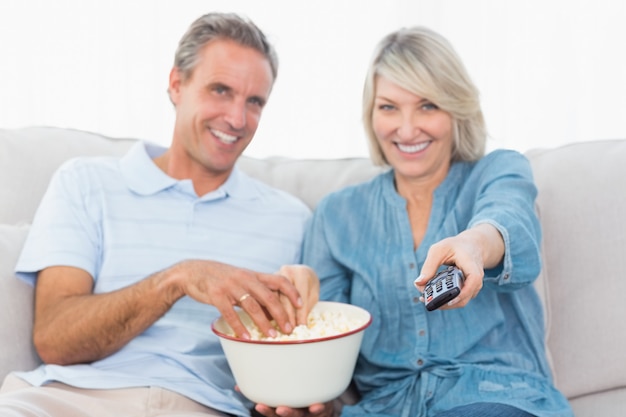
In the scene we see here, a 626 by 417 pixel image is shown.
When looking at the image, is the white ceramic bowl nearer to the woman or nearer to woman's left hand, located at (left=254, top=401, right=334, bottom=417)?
woman's left hand, located at (left=254, top=401, right=334, bottom=417)

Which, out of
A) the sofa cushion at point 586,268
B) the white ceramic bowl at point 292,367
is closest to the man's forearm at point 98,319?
the white ceramic bowl at point 292,367

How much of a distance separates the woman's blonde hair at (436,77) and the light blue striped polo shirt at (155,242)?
17.3 inches

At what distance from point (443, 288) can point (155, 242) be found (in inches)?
33.6

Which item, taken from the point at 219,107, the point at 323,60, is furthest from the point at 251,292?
the point at 323,60

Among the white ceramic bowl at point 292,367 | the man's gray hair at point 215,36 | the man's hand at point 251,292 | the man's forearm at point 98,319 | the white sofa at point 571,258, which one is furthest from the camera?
the man's gray hair at point 215,36

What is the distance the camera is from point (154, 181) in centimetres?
165

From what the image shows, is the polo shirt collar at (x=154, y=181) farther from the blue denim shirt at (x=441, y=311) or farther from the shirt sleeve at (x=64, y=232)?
the blue denim shirt at (x=441, y=311)

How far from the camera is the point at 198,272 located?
135 cm

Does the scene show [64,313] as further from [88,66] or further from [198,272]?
[88,66]

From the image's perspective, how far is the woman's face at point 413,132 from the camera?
1569 mm

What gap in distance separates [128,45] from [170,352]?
1.70 metres

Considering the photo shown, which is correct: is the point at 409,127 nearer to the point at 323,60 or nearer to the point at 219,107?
the point at 219,107

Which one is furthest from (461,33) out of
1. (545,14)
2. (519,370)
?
(519,370)

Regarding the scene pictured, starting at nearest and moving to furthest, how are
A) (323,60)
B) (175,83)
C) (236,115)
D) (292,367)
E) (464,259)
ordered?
1. (464,259)
2. (292,367)
3. (236,115)
4. (175,83)
5. (323,60)
